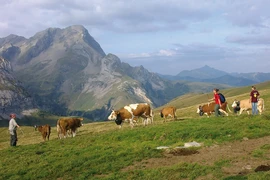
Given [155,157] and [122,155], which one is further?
[122,155]

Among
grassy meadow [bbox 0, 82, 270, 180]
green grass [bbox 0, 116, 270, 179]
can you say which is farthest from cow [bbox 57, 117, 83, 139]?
grassy meadow [bbox 0, 82, 270, 180]

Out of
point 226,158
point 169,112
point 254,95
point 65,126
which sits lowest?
point 226,158

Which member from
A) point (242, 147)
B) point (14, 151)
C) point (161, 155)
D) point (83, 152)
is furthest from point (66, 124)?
point (242, 147)

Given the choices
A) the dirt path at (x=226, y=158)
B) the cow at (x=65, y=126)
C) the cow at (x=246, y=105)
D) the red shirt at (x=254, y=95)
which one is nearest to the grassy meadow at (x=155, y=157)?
the dirt path at (x=226, y=158)

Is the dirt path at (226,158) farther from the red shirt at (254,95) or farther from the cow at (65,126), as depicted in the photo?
the cow at (65,126)

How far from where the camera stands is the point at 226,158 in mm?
18219

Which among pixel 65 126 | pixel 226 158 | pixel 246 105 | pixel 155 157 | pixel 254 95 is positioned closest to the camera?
pixel 226 158

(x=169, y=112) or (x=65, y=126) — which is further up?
(x=169, y=112)

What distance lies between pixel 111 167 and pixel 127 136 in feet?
29.4

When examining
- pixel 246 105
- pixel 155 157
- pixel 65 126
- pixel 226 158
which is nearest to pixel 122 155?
pixel 155 157

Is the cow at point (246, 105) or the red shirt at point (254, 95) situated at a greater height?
the red shirt at point (254, 95)

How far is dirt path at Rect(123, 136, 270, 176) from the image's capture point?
16.7 m

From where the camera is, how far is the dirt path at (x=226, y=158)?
54.6 feet

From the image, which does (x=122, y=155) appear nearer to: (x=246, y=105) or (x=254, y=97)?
(x=254, y=97)
